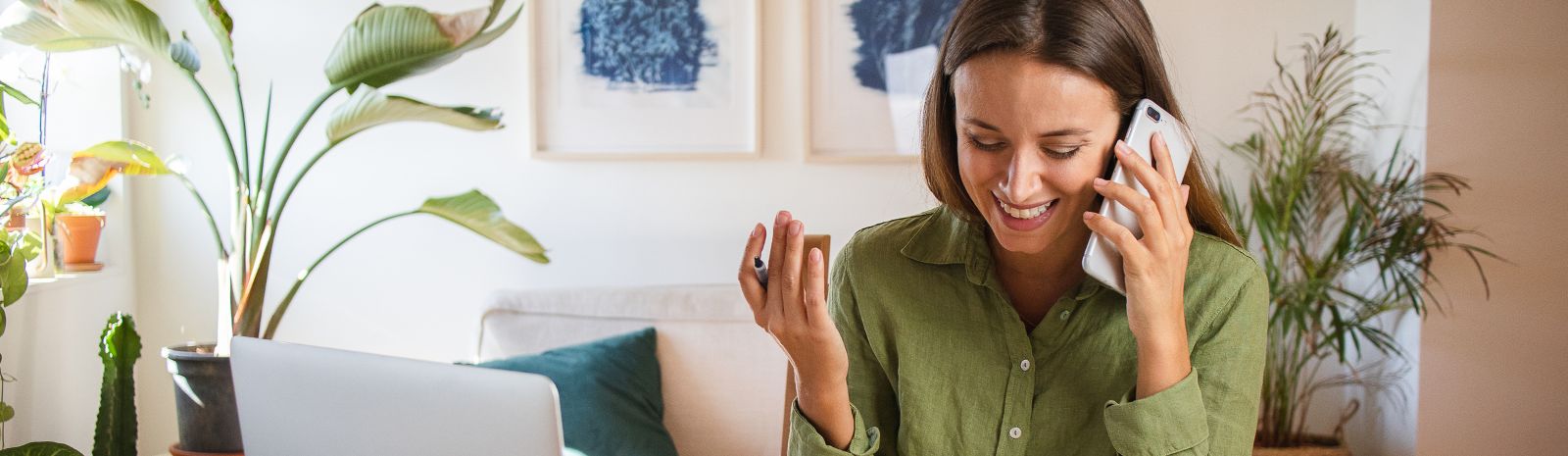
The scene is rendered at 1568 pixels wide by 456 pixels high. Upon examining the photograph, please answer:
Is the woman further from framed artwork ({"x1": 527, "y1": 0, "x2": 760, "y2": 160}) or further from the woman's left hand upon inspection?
Result: framed artwork ({"x1": 527, "y1": 0, "x2": 760, "y2": 160})

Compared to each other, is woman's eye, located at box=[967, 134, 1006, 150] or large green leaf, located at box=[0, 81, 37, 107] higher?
large green leaf, located at box=[0, 81, 37, 107]

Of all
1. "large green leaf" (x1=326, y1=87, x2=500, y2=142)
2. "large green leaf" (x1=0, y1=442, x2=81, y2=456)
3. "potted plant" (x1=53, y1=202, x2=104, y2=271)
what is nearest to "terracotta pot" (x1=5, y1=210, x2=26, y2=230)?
"potted plant" (x1=53, y1=202, x2=104, y2=271)

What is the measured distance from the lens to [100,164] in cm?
225

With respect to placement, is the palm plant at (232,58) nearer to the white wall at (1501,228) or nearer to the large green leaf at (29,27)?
the large green leaf at (29,27)

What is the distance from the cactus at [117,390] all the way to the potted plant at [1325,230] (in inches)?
94.4

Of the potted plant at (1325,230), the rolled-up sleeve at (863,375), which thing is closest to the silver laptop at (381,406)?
the rolled-up sleeve at (863,375)

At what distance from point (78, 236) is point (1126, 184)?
2320 mm

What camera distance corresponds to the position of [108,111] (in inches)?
108

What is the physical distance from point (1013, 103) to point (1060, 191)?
0.33 ft

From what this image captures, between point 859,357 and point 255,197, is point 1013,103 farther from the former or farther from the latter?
point 255,197

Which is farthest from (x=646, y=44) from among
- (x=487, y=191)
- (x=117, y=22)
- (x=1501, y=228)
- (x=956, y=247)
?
(x=1501, y=228)

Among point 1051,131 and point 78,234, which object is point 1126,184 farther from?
point 78,234

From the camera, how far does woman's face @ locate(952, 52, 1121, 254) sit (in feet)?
3.72

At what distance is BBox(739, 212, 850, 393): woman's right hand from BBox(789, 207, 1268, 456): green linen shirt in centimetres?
11
